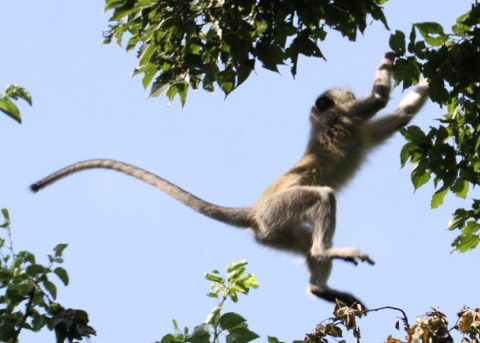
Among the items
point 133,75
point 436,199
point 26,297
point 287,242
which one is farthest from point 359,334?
point 287,242

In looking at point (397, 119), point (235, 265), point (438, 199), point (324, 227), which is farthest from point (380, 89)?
point (235, 265)

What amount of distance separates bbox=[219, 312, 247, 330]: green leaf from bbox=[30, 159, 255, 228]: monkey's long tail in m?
4.59

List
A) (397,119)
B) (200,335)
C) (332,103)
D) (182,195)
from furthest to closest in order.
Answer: (332,103)
(397,119)
(182,195)
(200,335)

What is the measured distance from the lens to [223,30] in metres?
6.86

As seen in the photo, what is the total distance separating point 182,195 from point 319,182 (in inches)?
66.4

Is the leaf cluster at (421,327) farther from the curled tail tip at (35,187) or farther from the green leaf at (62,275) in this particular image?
the curled tail tip at (35,187)

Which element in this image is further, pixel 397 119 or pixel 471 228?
pixel 397 119

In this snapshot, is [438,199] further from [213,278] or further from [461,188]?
[213,278]

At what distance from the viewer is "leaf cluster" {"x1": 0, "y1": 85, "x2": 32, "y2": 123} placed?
180 inches

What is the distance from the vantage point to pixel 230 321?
A: 16.7 feet

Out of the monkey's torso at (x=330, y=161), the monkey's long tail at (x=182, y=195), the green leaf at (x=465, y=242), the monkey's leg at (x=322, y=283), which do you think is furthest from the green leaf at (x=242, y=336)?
the monkey's torso at (x=330, y=161)

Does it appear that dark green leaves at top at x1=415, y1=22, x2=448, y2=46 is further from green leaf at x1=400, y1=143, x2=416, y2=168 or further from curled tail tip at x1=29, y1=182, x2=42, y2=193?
curled tail tip at x1=29, y1=182, x2=42, y2=193

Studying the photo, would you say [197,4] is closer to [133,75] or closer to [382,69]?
[133,75]

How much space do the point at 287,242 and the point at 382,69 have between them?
253cm
